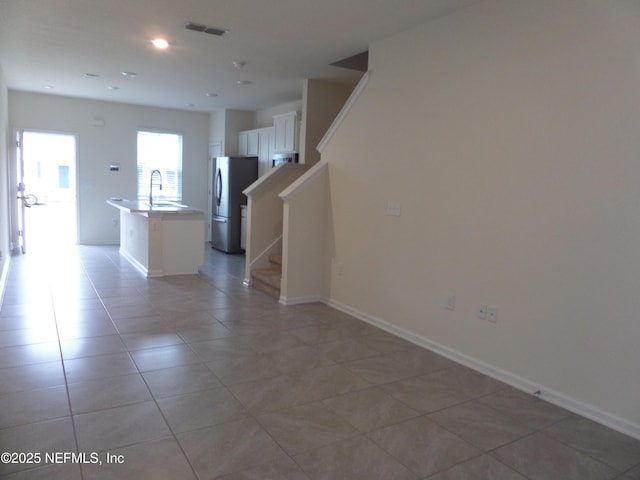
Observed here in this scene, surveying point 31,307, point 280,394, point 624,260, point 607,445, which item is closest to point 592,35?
point 624,260

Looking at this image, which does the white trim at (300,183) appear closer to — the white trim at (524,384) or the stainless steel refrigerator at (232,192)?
the white trim at (524,384)

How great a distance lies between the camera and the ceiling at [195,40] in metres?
3.63

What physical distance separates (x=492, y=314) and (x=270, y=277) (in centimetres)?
285

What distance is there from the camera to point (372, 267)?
4.46 m

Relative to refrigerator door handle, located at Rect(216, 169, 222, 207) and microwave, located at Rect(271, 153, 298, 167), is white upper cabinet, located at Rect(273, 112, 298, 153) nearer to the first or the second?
microwave, located at Rect(271, 153, 298, 167)

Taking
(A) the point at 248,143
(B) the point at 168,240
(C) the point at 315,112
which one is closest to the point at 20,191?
(B) the point at 168,240

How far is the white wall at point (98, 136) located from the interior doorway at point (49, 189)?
0.18 metres

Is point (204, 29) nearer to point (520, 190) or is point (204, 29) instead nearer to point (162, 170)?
point (520, 190)

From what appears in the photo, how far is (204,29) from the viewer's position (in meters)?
4.16

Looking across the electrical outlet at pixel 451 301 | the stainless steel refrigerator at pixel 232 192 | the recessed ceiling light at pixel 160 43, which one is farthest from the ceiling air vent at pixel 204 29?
the stainless steel refrigerator at pixel 232 192

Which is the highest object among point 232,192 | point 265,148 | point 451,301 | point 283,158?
point 265,148

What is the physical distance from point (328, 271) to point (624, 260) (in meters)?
3.02

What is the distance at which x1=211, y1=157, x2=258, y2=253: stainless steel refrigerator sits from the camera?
8062 millimetres

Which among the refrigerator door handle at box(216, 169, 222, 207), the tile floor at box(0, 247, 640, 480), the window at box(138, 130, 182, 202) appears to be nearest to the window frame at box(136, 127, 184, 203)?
the window at box(138, 130, 182, 202)
